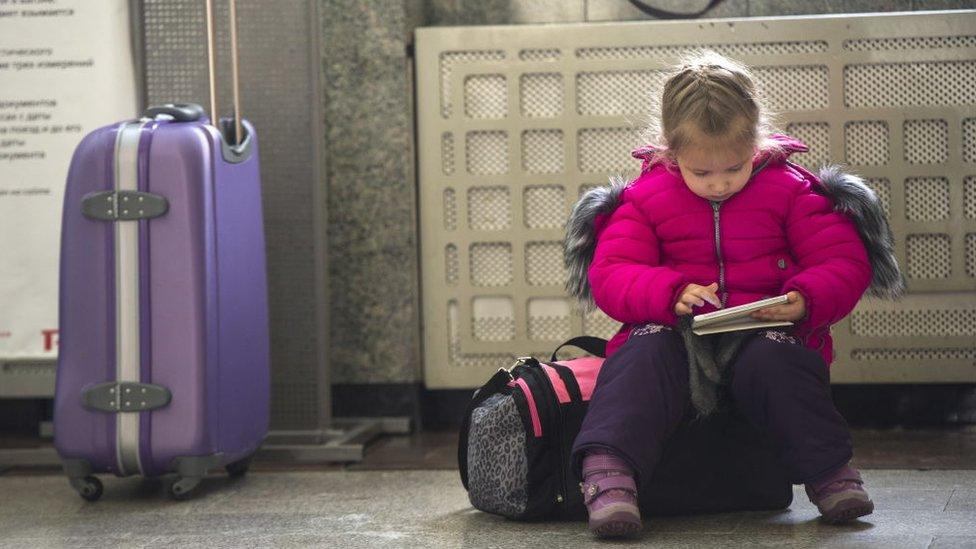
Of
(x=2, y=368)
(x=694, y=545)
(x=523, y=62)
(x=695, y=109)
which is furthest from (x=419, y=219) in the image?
(x=694, y=545)

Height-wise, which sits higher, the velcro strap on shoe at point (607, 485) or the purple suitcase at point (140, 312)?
the purple suitcase at point (140, 312)

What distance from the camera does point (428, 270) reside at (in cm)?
328

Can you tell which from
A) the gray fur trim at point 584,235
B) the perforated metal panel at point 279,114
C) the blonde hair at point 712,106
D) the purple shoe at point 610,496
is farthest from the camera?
the perforated metal panel at point 279,114

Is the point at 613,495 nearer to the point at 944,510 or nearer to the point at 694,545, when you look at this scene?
the point at 694,545

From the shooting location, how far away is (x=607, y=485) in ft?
6.36

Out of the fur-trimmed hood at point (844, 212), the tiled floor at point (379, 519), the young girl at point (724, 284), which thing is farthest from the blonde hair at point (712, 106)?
the tiled floor at point (379, 519)

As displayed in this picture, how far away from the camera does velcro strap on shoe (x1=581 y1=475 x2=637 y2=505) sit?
1.94 meters

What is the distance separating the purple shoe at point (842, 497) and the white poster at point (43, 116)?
77.8 inches

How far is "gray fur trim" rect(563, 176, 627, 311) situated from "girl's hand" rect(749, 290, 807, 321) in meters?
0.36

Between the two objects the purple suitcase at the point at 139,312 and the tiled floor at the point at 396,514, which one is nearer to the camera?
the tiled floor at the point at 396,514

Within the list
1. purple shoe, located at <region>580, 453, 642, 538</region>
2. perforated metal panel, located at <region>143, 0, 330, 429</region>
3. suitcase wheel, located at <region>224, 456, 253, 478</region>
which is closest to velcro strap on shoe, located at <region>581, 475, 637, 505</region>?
purple shoe, located at <region>580, 453, 642, 538</region>

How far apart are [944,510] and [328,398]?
1483 millimetres

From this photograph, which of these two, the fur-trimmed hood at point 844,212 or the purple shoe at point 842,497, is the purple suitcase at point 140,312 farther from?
the purple shoe at point 842,497

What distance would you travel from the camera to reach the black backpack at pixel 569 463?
209 cm
